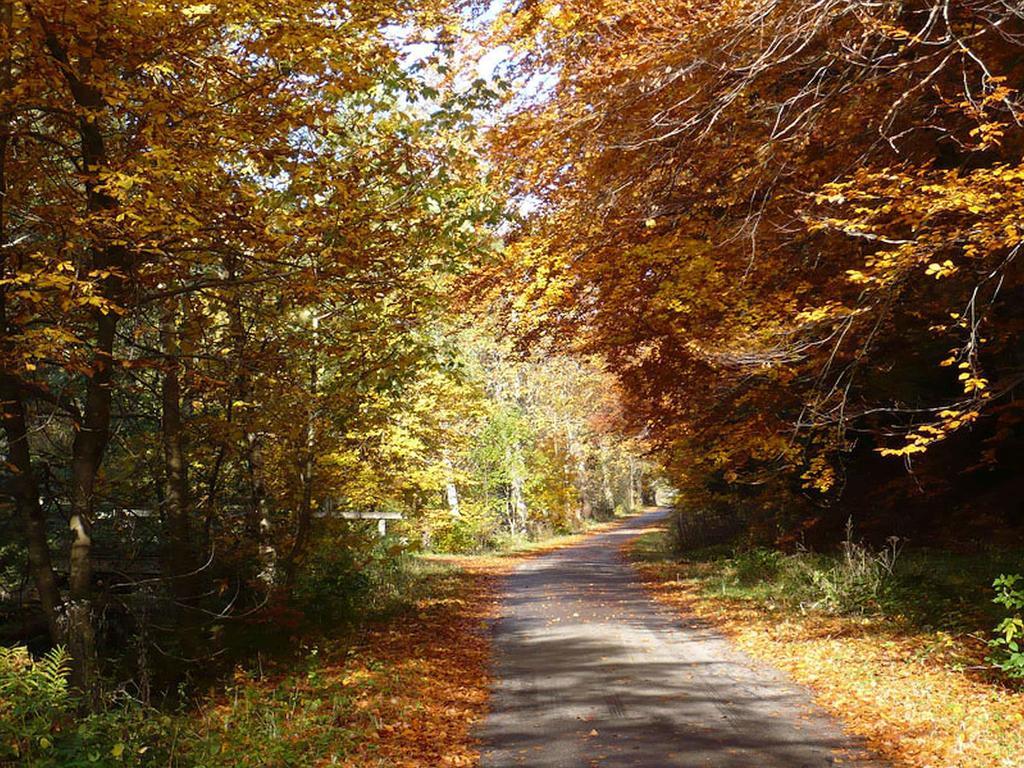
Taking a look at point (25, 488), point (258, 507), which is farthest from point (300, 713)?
point (258, 507)

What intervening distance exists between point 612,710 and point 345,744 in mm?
2612

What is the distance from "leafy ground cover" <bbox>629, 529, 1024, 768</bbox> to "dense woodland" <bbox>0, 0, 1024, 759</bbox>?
2193 mm

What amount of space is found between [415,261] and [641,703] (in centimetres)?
571

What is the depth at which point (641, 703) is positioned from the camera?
26.5 feet

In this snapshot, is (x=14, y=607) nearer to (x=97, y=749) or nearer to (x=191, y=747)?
(x=191, y=747)

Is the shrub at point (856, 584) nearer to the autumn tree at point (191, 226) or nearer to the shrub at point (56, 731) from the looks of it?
the autumn tree at point (191, 226)

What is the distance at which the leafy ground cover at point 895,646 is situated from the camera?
6.58 m

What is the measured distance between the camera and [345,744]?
7188 millimetres

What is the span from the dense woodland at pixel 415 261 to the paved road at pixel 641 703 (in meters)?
2.95

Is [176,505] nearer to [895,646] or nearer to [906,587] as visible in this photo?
[895,646]

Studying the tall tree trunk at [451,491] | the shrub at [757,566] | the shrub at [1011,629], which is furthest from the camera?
the tall tree trunk at [451,491]

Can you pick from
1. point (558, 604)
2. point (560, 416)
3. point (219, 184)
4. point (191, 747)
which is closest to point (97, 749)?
point (191, 747)

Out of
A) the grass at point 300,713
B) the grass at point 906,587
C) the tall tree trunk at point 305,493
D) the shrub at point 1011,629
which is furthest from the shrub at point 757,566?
the tall tree trunk at point 305,493

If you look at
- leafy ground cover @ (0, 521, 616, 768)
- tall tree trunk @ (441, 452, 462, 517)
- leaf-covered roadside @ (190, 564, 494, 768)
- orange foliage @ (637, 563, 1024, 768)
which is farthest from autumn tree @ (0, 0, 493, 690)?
tall tree trunk @ (441, 452, 462, 517)
